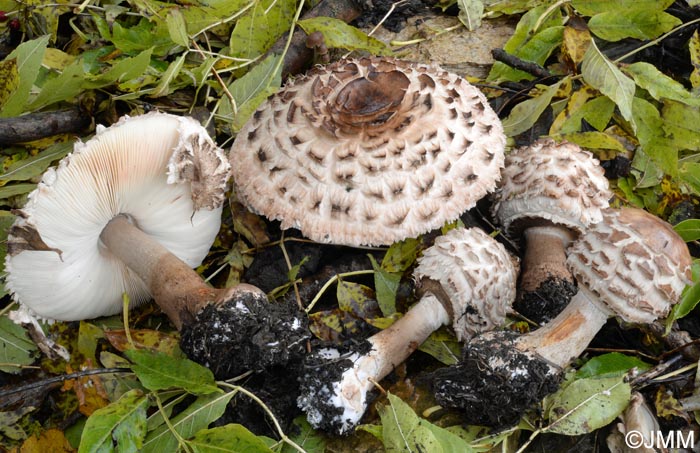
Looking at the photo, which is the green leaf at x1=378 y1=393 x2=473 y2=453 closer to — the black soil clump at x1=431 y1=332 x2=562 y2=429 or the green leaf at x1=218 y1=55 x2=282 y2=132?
the black soil clump at x1=431 y1=332 x2=562 y2=429

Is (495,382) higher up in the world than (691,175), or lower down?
lower down

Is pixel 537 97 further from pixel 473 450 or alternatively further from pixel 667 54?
pixel 473 450

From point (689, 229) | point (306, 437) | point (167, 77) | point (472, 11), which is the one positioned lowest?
point (306, 437)

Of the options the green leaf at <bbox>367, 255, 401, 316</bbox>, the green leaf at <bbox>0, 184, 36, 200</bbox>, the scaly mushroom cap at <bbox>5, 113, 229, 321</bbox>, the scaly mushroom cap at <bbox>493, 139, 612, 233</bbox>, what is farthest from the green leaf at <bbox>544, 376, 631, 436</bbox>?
the green leaf at <bbox>0, 184, 36, 200</bbox>

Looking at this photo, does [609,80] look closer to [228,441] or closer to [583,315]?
[583,315]

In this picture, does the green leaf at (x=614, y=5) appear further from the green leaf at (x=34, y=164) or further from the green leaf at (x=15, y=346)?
the green leaf at (x=15, y=346)

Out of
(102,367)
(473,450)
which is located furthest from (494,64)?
(102,367)

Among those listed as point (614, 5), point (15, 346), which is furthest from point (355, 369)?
point (614, 5)
